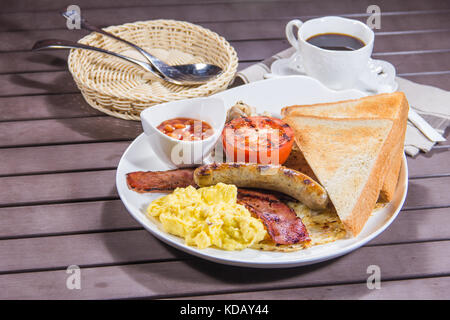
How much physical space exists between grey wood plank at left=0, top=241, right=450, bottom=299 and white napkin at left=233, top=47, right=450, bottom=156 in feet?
2.25

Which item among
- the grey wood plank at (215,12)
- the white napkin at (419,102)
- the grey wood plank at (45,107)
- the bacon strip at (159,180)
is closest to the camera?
the bacon strip at (159,180)

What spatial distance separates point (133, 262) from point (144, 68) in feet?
3.98

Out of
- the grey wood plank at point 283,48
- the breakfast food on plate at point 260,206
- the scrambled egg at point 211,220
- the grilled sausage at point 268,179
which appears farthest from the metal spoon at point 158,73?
the scrambled egg at point 211,220

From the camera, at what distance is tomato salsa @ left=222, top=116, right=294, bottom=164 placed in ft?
6.62

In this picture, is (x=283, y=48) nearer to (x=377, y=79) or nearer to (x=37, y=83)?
(x=377, y=79)

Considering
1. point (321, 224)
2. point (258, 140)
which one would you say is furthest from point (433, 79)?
point (321, 224)

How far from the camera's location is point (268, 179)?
1.84 meters

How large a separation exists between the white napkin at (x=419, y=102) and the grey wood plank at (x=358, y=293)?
2.53 ft

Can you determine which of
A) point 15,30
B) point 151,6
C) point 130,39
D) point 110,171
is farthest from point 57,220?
point 151,6

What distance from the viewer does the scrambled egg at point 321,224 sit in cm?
177

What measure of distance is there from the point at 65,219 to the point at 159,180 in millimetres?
422

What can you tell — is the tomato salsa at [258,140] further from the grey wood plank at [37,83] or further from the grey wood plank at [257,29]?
the grey wood plank at [257,29]

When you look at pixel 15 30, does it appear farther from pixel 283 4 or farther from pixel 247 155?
pixel 247 155

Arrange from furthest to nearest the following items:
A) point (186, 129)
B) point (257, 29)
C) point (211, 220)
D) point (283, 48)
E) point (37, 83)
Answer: point (257, 29), point (283, 48), point (37, 83), point (186, 129), point (211, 220)
